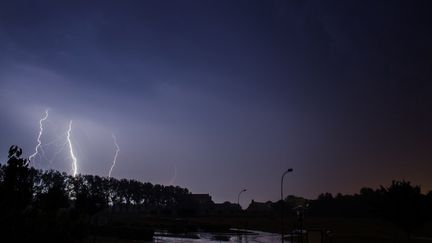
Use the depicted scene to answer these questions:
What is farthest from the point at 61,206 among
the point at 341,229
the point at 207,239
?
the point at 341,229

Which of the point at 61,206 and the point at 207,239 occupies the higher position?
the point at 61,206

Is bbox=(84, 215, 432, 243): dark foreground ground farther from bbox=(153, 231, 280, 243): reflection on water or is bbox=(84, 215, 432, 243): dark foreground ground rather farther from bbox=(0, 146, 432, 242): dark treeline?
bbox=(0, 146, 432, 242): dark treeline

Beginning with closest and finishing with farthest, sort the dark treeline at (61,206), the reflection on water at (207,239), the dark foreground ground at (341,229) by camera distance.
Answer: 1. the dark treeline at (61,206)
2. the reflection on water at (207,239)
3. the dark foreground ground at (341,229)

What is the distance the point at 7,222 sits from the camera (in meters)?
13.0

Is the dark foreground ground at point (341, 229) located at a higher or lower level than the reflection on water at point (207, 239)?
higher

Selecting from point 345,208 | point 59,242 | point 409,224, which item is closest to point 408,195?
point 409,224

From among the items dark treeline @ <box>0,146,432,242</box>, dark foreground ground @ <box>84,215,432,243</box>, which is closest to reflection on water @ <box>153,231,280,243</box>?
dark foreground ground @ <box>84,215,432,243</box>

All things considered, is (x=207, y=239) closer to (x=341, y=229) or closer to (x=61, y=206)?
(x=61, y=206)

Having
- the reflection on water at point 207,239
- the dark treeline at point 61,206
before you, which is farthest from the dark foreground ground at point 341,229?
the dark treeline at point 61,206

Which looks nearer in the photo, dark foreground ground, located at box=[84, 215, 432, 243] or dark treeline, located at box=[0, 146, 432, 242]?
dark treeline, located at box=[0, 146, 432, 242]

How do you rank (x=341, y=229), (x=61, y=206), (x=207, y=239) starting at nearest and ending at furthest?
(x=61, y=206), (x=207, y=239), (x=341, y=229)

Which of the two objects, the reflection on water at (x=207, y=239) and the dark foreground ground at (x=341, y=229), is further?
the dark foreground ground at (x=341, y=229)

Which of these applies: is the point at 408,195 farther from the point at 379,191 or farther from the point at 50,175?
the point at 50,175

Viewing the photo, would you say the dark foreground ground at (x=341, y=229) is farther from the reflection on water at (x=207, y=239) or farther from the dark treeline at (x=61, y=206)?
the dark treeline at (x=61, y=206)
